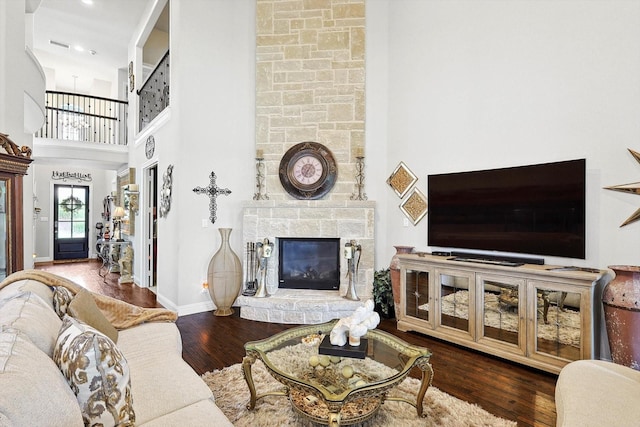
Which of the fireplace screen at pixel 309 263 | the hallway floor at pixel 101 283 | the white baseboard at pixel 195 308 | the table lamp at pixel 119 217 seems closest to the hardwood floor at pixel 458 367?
the white baseboard at pixel 195 308

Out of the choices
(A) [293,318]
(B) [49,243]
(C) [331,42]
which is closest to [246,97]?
(C) [331,42]

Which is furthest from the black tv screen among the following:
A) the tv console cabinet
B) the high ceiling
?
the high ceiling

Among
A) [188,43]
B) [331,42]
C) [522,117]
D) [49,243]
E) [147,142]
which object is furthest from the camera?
[49,243]

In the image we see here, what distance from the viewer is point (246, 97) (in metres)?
4.75

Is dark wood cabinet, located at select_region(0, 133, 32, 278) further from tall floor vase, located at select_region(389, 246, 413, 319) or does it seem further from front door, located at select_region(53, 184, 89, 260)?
front door, located at select_region(53, 184, 89, 260)

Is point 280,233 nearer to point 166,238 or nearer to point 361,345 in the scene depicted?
point 166,238

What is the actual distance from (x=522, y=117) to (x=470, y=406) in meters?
2.66

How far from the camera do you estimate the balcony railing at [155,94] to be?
5.08 meters

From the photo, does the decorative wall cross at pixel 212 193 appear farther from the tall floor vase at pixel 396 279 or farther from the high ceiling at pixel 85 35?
the high ceiling at pixel 85 35

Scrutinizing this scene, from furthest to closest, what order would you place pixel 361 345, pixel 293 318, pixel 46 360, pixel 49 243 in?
pixel 49 243 → pixel 293 318 → pixel 361 345 → pixel 46 360

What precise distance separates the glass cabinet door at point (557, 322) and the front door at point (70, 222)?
11.4 metres

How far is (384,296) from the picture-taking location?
414 centimetres

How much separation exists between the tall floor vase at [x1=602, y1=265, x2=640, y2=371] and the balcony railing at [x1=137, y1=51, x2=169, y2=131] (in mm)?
5563

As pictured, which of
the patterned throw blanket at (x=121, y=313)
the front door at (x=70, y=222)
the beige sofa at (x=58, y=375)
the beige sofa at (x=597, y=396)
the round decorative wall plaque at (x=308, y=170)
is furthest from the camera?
the front door at (x=70, y=222)
